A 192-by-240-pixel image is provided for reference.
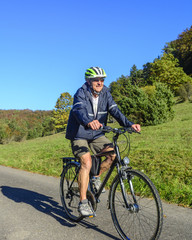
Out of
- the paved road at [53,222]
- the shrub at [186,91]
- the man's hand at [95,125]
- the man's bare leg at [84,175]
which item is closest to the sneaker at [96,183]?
the man's bare leg at [84,175]

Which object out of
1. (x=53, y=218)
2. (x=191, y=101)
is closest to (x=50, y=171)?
(x=53, y=218)

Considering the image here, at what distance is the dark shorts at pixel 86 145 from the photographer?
361 cm

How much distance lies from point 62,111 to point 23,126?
9.38m

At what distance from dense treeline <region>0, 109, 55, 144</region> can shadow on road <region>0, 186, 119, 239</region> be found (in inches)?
1507

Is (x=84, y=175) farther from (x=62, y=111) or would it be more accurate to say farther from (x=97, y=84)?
(x=62, y=111)

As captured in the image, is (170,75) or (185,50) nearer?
(170,75)

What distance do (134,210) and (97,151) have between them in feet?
3.95

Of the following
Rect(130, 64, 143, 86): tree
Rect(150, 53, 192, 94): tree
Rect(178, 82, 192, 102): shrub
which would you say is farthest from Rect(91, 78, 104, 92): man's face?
Rect(130, 64, 143, 86): tree

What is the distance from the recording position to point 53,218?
4.12 m

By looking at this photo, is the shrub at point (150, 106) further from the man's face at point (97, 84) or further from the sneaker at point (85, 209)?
the sneaker at point (85, 209)

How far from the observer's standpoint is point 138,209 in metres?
2.99

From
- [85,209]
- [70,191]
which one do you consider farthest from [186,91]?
[85,209]

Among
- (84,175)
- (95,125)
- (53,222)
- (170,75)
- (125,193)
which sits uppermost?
(170,75)

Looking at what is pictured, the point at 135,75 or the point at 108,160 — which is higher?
the point at 135,75
